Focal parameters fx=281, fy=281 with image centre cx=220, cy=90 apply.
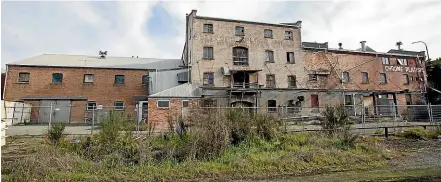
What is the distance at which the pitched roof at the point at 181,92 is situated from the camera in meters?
22.1

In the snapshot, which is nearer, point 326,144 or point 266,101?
point 326,144

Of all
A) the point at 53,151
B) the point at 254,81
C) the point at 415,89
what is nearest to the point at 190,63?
the point at 254,81

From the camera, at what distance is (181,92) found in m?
22.9

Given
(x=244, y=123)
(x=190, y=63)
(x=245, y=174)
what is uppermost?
(x=190, y=63)

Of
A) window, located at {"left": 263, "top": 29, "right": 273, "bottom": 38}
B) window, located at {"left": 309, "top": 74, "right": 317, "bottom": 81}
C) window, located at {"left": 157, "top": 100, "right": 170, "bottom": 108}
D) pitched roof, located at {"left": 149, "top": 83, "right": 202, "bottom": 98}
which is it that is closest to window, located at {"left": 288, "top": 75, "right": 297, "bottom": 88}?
window, located at {"left": 309, "top": 74, "right": 317, "bottom": 81}

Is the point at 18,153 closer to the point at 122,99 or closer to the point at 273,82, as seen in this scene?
the point at 122,99

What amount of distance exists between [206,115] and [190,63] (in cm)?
1927

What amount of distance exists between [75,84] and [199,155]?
2364 cm

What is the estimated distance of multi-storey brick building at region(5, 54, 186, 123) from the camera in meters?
26.0

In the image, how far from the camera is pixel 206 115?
9102mm

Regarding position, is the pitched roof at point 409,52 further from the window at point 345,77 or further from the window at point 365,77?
the window at point 345,77

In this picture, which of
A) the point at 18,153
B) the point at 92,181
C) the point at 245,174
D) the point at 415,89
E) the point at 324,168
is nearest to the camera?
the point at 92,181

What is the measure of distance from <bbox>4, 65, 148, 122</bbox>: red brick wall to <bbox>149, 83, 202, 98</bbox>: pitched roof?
5.12m

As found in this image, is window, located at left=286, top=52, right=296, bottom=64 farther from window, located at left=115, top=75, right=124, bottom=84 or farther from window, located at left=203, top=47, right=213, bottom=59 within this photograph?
window, located at left=115, top=75, right=124, bottom=84
